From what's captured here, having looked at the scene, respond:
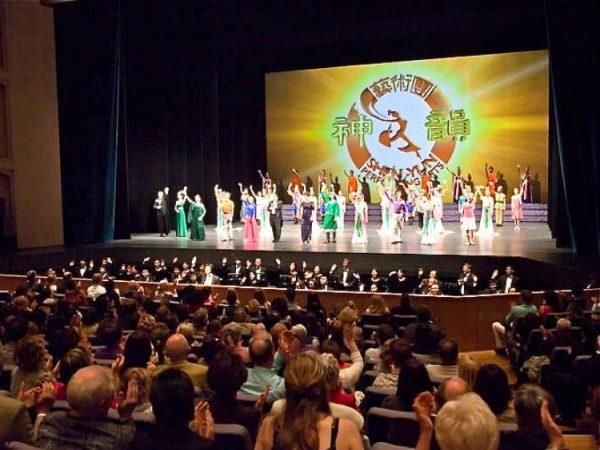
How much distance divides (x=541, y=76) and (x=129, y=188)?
Answer: 35.2 ft

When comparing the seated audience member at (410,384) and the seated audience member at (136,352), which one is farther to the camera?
the seated audience member at (136,352)

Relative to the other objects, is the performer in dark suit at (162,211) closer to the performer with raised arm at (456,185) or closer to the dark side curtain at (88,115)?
the dark side curtain at (88,115)

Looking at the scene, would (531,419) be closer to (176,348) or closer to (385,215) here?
(176,348)

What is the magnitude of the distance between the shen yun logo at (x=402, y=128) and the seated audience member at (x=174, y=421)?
54.4 ft

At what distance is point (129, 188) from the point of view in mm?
18641

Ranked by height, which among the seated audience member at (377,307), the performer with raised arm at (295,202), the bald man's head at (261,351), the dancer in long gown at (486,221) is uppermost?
the performer with raised arm at (295,202)

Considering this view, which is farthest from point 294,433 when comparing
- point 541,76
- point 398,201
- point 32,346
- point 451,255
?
point 541,76

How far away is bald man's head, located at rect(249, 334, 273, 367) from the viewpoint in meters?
3.57

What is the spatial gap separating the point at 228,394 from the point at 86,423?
2.09ft

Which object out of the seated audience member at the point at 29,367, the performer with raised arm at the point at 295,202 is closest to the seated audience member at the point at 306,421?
the seated audience member at the point at 29,367

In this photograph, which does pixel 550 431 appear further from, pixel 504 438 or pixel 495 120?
pixel 495 120

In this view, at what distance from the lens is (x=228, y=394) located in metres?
2.96

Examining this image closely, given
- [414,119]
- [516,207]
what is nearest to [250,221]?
[516,207]

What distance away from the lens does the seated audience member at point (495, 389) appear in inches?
119
